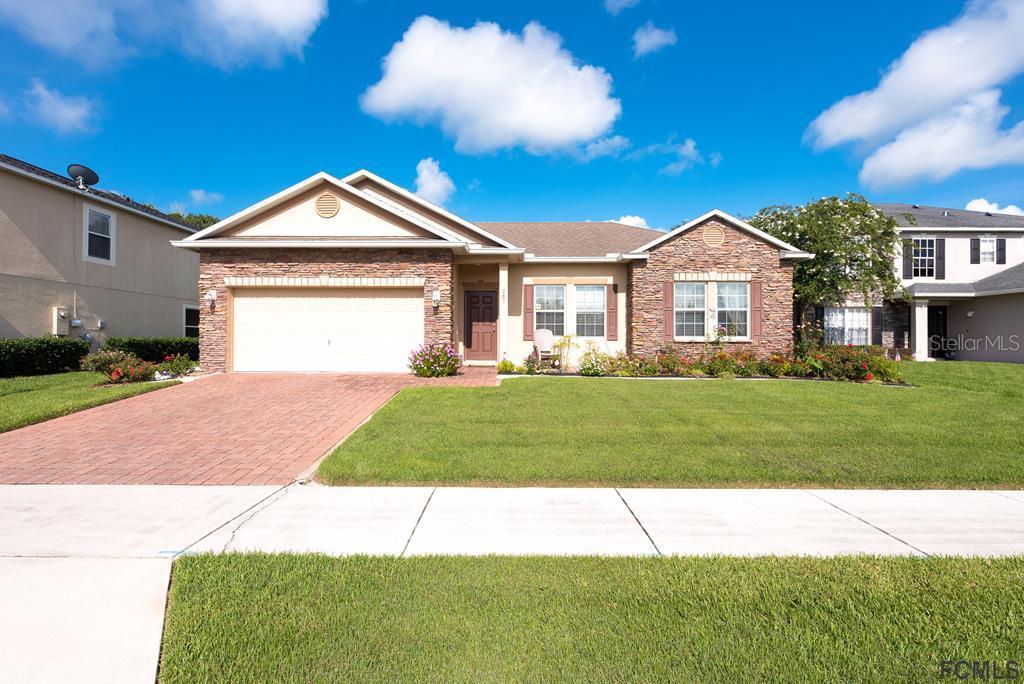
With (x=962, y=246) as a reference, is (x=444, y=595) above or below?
below

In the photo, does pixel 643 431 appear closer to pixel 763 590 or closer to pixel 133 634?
pixel 763 590

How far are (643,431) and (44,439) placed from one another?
8657 mm

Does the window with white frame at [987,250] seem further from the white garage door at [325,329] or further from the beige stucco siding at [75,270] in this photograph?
the beige stucco siding at [75,270]

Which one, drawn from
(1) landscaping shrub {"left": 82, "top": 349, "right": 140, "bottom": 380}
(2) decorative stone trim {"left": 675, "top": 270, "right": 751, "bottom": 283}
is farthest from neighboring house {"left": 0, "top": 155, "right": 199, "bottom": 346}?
(2) decorative stone trim {"left": 675, "top": 270, "right": 751, "bottom": 283}

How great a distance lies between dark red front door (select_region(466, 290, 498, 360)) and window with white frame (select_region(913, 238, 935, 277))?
18361 millimetres

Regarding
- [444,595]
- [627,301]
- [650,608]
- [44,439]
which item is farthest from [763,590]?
[627,301]

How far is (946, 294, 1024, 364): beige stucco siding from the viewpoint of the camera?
60.5 ft

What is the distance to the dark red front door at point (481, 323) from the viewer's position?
1557 centimetres

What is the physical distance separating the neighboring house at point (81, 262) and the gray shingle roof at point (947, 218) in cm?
2889

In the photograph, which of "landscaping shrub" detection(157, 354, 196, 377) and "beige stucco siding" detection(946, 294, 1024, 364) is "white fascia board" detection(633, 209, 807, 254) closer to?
"beige stucco siding" detection(946, 294, 1024, 364)

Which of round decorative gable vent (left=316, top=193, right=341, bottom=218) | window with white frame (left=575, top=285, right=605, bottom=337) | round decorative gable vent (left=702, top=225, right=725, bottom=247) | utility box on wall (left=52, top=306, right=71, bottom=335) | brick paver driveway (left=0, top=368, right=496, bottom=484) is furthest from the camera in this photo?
window with white frame (left=575, top=285, right=605, bottom=337)

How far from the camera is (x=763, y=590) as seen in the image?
296 centimetres

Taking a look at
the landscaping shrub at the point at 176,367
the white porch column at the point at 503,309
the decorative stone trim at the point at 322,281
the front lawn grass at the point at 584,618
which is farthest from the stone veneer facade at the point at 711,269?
the landscaping shrub at the point at 176,367

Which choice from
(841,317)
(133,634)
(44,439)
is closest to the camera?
(133,634)
